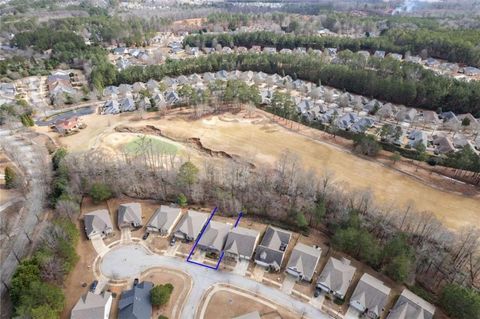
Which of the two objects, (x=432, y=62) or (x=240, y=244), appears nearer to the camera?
(x=240, y=244)

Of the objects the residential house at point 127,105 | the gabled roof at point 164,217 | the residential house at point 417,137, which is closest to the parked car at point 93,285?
the gabled roof at point 164,217

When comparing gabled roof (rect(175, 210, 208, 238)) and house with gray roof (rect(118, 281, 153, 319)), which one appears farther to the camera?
gabled roof (rect(175, 210, 208, 238))

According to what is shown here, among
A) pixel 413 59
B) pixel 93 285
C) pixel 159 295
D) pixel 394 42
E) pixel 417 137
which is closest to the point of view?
pixel 159 295

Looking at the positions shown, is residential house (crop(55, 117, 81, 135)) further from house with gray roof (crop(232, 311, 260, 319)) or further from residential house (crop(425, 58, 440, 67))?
residential house (crop(425, 58, 440, 67))

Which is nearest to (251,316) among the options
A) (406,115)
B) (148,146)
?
(148,146)

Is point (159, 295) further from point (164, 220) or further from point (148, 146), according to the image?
point (148, 146)

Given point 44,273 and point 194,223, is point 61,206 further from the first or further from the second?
point 194,223

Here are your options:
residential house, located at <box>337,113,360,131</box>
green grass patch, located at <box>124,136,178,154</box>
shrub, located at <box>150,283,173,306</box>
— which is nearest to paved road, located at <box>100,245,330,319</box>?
shrub, located at <box>150,283,173,306</box>
